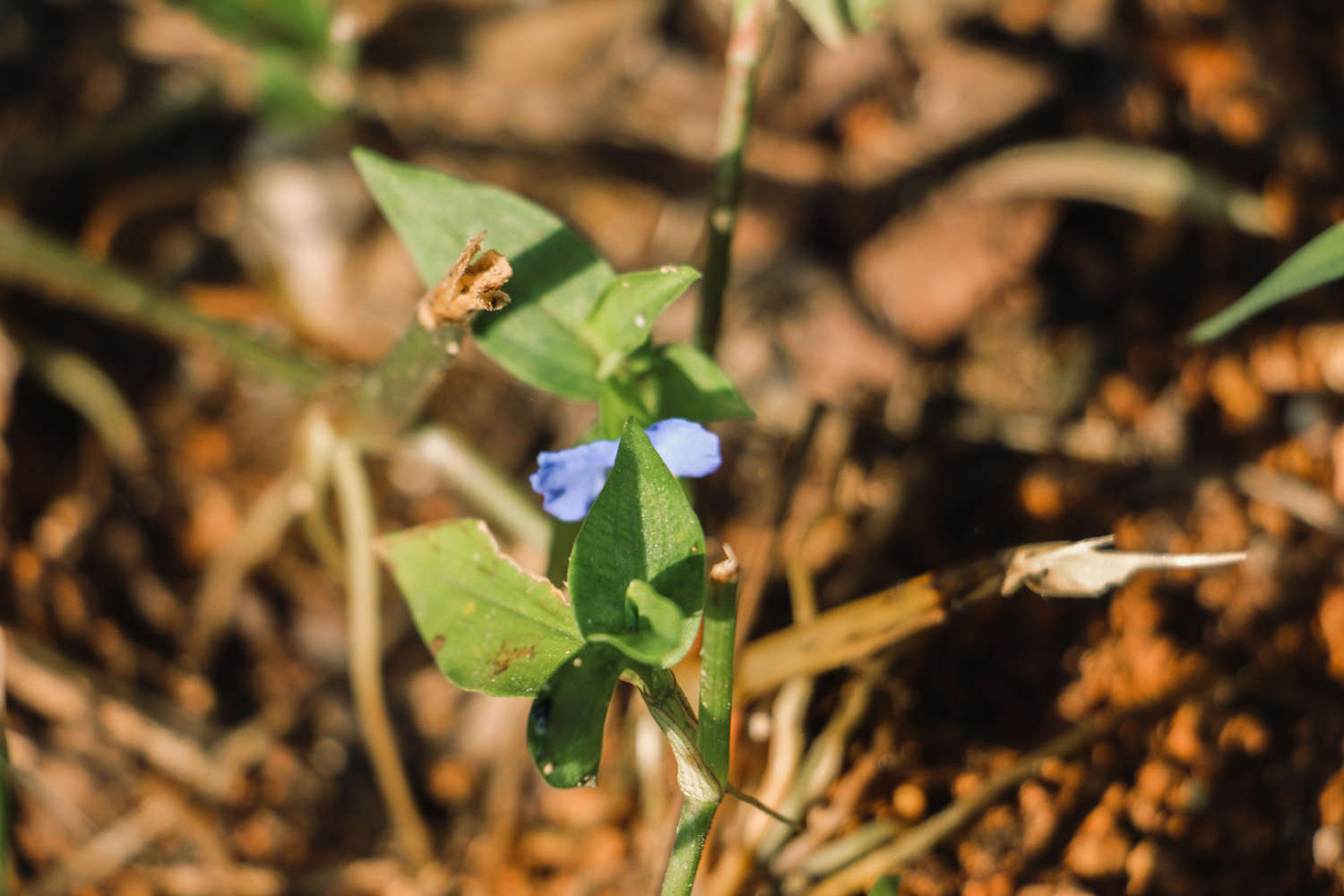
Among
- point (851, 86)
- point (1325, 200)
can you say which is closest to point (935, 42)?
point (851, 86)

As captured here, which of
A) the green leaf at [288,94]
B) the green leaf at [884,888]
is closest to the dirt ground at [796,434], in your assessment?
the green leaf at [288,94]

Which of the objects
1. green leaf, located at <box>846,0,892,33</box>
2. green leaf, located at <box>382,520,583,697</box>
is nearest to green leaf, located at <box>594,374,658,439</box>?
green leaf, located at <box>382,520,583,697</box>

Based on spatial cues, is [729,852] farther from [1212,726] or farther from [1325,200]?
[1325,200]

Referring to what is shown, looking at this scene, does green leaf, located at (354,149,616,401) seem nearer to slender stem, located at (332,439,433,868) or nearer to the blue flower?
the blue flower

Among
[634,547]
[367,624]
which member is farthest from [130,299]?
[634,547]

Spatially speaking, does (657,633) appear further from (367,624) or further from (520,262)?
(367,624)

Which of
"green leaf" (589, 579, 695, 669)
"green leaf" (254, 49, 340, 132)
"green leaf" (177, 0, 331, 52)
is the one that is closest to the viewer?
"green leaf" (589, 579, 695, 669)
